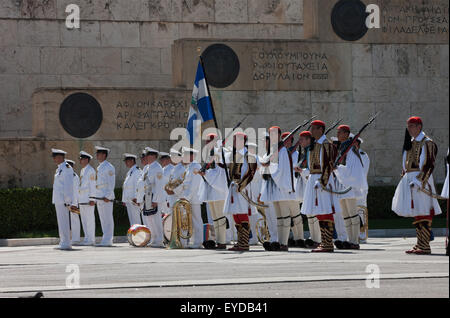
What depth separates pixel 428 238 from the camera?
574 inches

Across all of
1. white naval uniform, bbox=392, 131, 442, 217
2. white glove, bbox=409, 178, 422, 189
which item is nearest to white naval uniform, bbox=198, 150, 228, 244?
white naval uniform, bbox=392, 131, 442, 217

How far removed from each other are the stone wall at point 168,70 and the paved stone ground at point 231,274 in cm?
956

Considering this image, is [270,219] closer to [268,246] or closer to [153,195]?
[268,246]

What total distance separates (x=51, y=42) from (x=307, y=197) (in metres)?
14.5

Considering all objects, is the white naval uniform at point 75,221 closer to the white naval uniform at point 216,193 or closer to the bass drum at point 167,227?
the bass drum at point 167,227

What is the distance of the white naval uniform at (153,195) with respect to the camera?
67.5ft

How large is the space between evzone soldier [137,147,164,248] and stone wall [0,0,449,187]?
454cm

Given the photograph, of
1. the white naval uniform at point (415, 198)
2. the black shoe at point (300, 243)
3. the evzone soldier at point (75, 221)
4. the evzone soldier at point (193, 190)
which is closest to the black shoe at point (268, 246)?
the black shoe at point (300, 243)

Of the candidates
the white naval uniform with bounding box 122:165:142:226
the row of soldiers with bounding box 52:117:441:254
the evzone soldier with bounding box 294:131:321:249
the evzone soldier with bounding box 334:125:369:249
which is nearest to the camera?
the row of soldiers with bounding box 52:117:441:254

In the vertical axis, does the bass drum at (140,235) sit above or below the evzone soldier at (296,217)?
below

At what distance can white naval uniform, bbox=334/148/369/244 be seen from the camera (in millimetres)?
17094

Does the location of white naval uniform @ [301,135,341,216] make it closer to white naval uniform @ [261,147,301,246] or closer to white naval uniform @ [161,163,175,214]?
white naval uniform @ [261,147,301,246]

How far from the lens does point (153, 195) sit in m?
20.6

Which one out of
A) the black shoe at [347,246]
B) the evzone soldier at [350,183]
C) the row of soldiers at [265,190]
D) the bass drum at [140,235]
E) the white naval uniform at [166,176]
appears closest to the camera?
the row of soldiers at [265,190]
